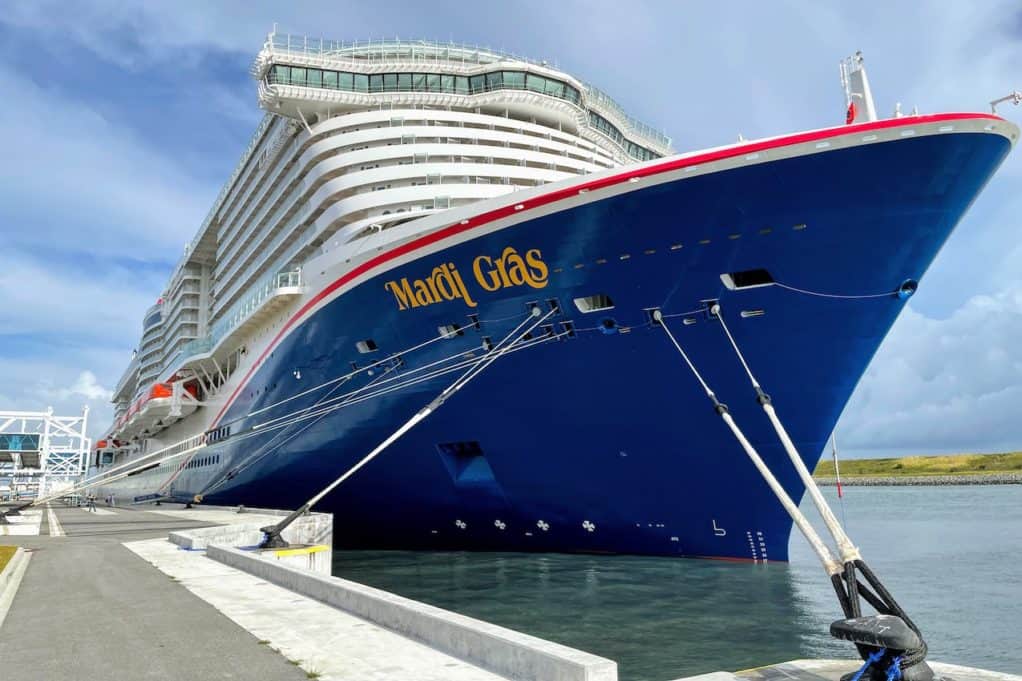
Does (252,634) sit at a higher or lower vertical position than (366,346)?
lower

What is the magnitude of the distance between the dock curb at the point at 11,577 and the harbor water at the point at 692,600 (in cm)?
565

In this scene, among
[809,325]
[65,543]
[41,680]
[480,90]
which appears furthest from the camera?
[480,90]

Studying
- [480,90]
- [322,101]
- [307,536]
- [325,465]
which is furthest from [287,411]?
[480,90]

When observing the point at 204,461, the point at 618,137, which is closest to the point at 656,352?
the point at 618,137

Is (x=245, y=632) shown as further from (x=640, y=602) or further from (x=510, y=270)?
(x=510, y=270)

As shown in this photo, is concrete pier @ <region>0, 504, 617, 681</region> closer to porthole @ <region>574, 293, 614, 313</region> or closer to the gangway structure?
porthole @ <region>574, 293, 614, 313</region>

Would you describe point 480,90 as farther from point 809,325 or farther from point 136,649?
point 136,649

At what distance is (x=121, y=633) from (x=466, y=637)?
3.40m

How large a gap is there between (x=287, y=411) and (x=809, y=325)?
12.5 metres

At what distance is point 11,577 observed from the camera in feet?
31.9

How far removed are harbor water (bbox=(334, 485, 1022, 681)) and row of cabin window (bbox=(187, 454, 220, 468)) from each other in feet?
28.8

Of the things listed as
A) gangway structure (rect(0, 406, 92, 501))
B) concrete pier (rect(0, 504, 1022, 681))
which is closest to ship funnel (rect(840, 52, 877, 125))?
concrete pier (rect(0, 504, 1022, 681))

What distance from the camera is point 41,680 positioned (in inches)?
197

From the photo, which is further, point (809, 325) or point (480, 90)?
point (480, 90)
